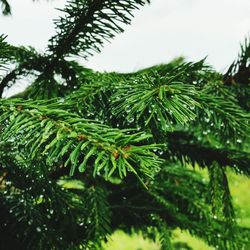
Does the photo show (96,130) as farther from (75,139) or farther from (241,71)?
(241,71)

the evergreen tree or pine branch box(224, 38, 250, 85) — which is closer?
the evergreen tree

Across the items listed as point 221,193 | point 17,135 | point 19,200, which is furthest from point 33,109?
point 221,193

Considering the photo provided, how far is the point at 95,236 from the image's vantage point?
3.10ft

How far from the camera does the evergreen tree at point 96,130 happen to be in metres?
0.57

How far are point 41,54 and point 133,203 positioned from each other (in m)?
0.67

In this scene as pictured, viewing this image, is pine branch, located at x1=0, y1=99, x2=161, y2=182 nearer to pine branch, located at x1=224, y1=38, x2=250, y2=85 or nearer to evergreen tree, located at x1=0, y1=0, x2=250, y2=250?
evergreen tree, located at x1=0, y1=0, x2=250, y2=250

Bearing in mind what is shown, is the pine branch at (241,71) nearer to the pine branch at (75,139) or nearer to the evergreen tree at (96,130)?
the evergreen tree at (96,130)

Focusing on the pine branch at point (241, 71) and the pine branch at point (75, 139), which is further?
the pine branch at point (241, 71)

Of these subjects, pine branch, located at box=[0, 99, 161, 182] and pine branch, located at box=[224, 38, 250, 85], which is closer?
pine branch, located at box=[0, 99, 161, 182]

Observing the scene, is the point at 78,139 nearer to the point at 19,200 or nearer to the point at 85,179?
the point at 19,200

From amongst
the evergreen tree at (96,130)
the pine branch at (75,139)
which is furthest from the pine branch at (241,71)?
the pine branch at (75,139)

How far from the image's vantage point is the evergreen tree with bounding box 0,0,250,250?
570 mm

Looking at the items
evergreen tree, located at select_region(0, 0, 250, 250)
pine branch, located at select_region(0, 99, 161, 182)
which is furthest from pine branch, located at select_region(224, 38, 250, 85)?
pine branch, located at select_region(0, 99, 161, 182)

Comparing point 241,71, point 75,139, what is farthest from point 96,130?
point 241,71
